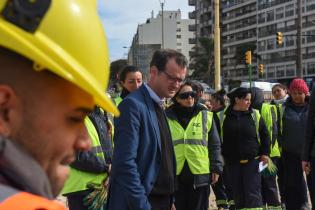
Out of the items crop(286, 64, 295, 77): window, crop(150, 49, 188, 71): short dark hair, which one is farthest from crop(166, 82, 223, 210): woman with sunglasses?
crop(286, 64, 295, 77): window

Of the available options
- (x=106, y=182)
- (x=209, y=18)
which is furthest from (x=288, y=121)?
(x=209, y=18)

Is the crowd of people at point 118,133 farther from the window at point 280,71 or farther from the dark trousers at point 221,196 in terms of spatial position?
the window at point 280,71

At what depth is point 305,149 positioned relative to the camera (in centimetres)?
568

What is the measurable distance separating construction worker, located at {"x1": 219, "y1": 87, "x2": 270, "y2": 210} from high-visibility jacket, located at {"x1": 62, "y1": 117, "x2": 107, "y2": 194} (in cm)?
262

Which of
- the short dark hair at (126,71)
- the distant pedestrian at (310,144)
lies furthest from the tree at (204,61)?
the distant pedestrian at (310,144)

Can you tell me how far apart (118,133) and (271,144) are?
397 centimetres

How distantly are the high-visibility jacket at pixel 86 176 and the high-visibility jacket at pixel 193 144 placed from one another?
44.5 inches

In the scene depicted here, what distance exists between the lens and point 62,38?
1003 mm

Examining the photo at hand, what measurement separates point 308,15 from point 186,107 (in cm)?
8691

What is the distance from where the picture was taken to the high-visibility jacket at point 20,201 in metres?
0.85

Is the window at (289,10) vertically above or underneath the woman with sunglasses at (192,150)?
above

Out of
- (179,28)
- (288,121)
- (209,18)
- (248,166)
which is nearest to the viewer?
(248,166)

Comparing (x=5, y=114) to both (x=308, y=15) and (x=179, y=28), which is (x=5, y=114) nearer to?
(x=308, y=15)

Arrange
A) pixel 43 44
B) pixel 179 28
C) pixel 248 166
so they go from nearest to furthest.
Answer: pixel 43 44 < pixel 248 166 < pixel 179 28
